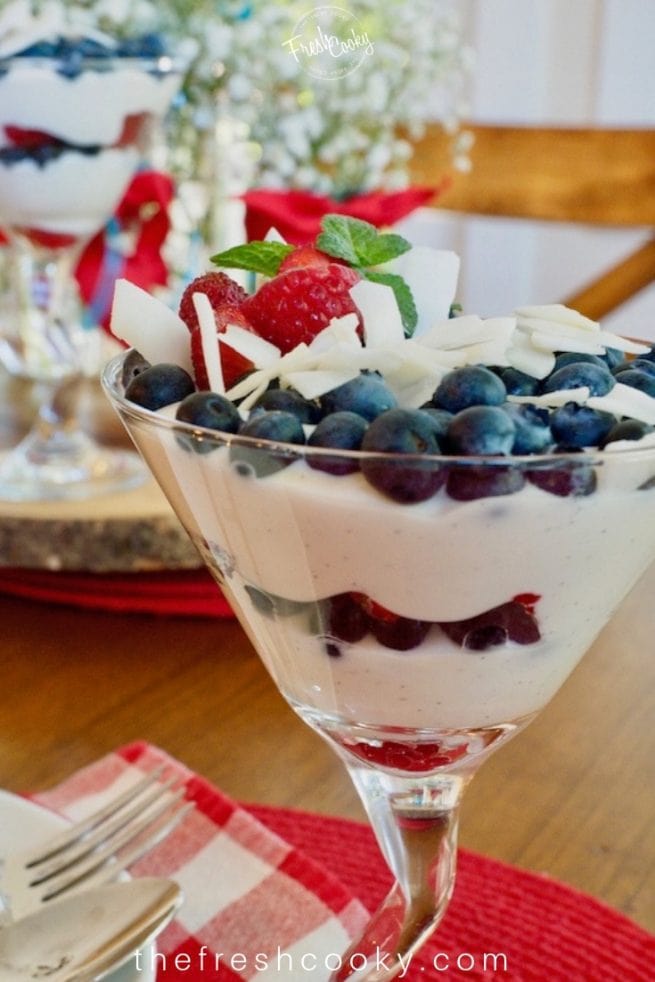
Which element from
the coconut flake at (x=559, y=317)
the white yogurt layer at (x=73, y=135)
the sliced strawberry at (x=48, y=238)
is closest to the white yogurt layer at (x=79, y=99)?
the white yogurt layer at (x=73, y=135)

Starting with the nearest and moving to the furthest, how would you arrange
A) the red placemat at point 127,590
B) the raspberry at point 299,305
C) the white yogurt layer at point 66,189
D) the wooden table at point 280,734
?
the raspberry at point 299,305, the wooden table at point 280,734, the red placemat at point 127,590, the white yogurt layer at point 66,189

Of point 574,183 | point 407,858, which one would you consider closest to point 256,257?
point 407,858

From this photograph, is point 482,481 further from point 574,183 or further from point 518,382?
point 574,183

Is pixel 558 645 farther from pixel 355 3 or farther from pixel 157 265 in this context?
pixel 355 3

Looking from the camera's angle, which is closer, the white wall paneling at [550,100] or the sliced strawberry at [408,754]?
the sliced strawberry at [408,754]

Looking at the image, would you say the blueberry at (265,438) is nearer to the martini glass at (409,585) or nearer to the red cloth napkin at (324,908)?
the martini glass at (409,585)

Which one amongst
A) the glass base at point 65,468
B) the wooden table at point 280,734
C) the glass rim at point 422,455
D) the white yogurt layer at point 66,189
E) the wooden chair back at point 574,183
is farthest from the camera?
the wooden chair back at point 574,183

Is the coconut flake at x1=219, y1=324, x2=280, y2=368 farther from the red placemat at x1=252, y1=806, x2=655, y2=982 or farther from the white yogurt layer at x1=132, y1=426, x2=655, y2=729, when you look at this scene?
the red placemat at x1=252, y1=806, x2=655, y2=982
